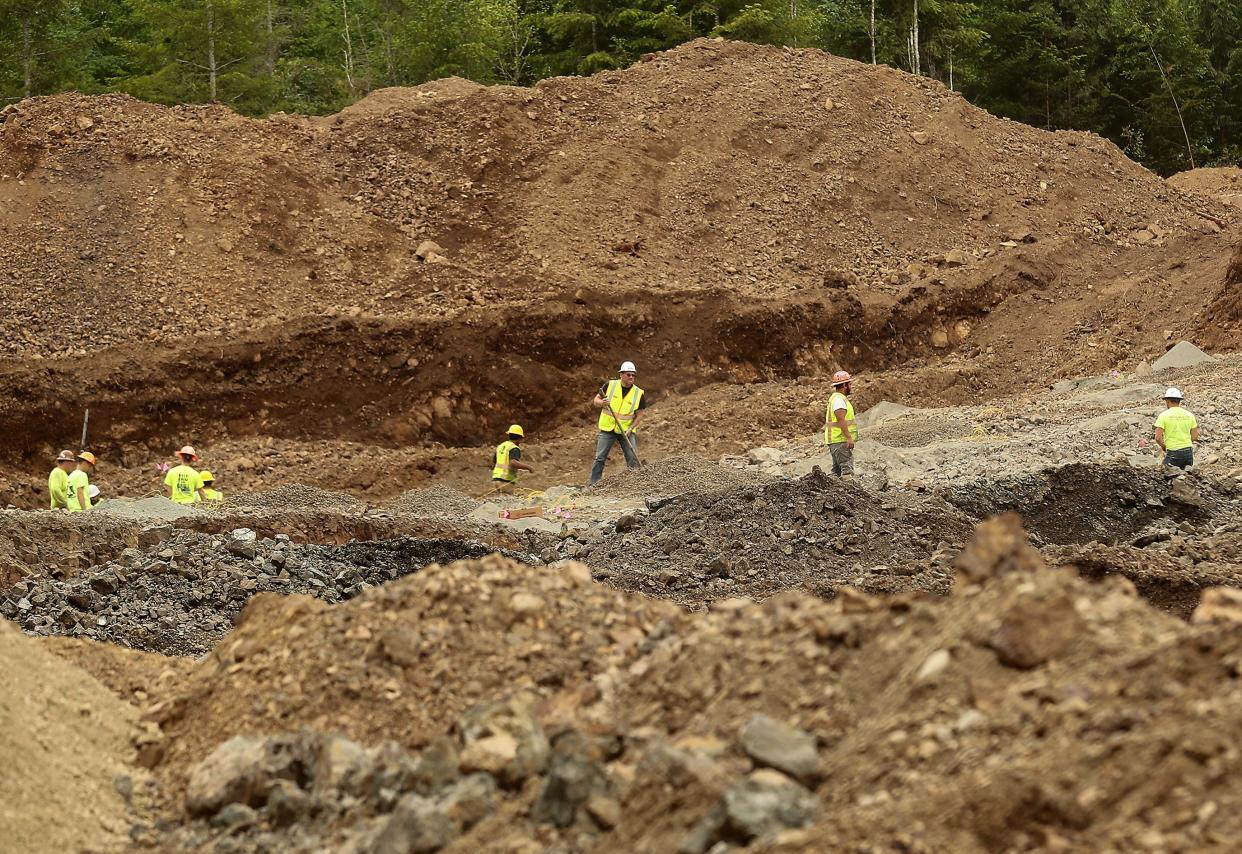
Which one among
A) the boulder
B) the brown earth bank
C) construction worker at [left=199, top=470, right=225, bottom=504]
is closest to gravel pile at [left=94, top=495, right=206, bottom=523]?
construction worker at [left=199, top=470, right=225, bottom=504]

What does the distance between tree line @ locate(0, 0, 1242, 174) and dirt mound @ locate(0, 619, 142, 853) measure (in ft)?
84.5

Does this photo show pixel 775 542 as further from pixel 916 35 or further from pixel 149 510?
pixel 916 35

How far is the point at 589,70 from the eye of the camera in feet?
111

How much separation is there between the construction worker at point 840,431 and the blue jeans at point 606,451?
2962 mm

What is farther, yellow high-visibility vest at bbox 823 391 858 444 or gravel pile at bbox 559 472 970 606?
yellow high-visibility vest at bbox 823 391 858 444

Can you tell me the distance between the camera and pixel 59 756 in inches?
255

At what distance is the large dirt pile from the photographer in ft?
14.6

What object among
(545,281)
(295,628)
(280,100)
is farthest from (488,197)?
(295,628)

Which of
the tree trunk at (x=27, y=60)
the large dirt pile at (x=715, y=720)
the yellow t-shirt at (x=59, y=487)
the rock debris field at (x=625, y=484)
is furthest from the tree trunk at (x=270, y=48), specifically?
the large dirt pile at (x=715, y=720)

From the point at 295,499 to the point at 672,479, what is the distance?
402 cm

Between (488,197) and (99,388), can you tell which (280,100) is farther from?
(99,388)

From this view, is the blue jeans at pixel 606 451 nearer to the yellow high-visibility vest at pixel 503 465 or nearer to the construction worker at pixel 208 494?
the yellow high-visibility vest at pixel 503 465

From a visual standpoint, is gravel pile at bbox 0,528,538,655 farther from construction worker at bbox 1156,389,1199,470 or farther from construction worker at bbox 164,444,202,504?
construction worker at bbox 1156,389,1199,470

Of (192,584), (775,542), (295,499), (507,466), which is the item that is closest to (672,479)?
(507,466)
